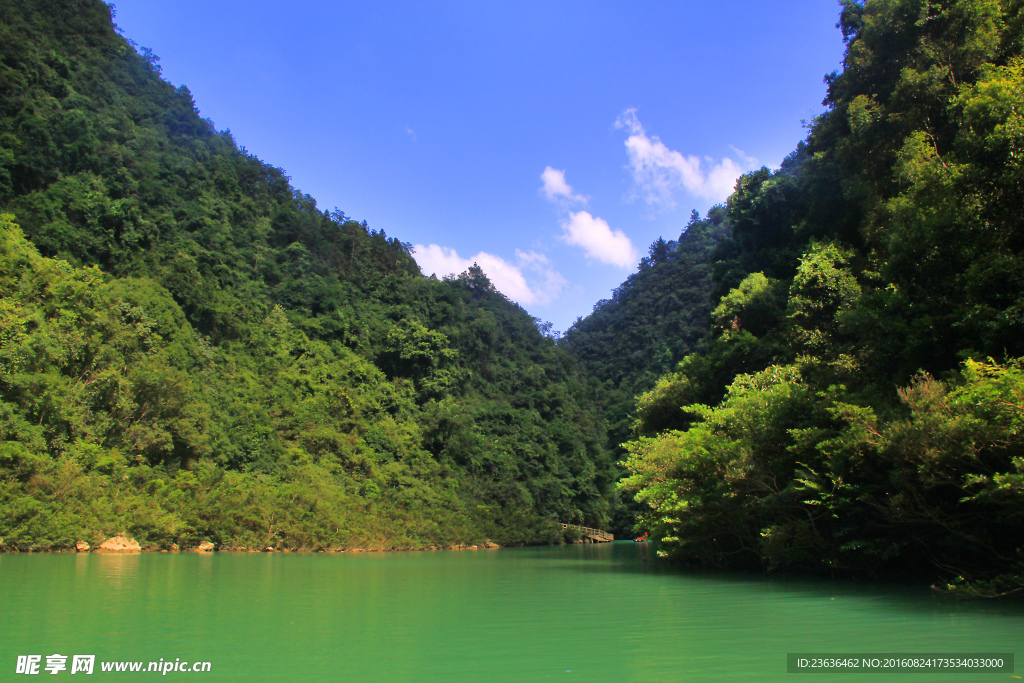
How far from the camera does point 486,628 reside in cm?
649

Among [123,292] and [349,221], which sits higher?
[349,221]

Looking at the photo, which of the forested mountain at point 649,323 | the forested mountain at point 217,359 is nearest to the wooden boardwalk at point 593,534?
the forested mountain at point 217,359

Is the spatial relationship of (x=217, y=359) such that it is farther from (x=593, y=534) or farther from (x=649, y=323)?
(x=649, y=323)

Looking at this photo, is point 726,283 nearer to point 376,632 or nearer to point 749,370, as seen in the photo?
point 749,370

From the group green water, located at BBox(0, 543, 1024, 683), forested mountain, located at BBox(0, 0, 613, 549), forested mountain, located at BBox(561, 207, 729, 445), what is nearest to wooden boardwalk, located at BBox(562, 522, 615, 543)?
forested mountain, located at BBox(0, 0, 613, 549)

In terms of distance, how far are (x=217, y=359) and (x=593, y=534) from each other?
23277mm

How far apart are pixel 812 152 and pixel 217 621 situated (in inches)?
943

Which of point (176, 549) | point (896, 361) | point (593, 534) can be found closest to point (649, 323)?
point (593, 534)

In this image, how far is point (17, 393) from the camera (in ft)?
62.1

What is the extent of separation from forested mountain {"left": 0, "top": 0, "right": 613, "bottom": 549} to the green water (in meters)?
11.4

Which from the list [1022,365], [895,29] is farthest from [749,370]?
[1022,365]

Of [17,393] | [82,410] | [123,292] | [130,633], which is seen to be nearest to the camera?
[130,633]

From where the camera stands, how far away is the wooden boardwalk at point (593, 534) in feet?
129

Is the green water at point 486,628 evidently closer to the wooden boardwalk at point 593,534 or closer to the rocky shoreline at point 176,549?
the rocky shoreline at point 176,549
